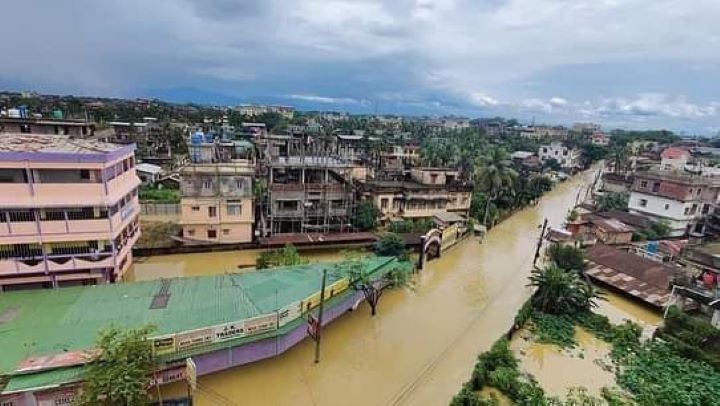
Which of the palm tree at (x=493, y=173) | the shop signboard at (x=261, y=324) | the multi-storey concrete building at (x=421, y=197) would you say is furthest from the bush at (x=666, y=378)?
the palm tree at (x=493, y=173)

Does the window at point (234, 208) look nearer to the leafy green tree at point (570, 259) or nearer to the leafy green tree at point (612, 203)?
the leafy green tree at point (570, 259)

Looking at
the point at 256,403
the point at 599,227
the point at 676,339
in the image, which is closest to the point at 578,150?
the point at 599,227

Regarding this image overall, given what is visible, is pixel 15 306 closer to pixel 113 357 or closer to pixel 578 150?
pixel 113 357

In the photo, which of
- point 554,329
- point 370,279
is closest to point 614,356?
point 554,329

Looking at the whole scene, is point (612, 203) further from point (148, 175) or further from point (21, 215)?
point (148, 175)

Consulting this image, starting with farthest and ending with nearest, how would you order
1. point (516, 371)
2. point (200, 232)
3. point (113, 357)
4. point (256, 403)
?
point (200, 232)
point (516, 371)
point (256, 403)
point (113, 357)

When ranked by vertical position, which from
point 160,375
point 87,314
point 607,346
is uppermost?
point 87,314

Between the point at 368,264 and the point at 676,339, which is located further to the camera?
the point at 368,264
